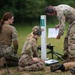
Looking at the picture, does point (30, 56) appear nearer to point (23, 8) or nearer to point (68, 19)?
point (68, 19)

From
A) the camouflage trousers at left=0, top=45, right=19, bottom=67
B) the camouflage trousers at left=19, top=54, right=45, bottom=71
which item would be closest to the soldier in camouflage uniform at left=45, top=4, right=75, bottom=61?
the camouflage trousers at left=19, top=54, right=45, bottom=71

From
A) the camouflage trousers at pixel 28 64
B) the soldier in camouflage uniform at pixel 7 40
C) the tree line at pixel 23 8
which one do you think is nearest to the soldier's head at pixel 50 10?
the soldier in camouflage uniform at pixel 7 40

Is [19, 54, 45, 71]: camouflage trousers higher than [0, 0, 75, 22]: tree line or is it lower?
lower

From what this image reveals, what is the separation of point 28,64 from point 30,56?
19 cm

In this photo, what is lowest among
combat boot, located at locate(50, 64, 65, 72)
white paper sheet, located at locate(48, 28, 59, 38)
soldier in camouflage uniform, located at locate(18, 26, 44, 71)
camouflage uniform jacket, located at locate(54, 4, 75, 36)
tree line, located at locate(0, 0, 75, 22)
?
combat boot, located at locate(50, 64, 65, 72)

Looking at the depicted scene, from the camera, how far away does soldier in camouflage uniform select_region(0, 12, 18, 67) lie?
26.3 ft

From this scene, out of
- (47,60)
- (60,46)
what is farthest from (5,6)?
(47,60)

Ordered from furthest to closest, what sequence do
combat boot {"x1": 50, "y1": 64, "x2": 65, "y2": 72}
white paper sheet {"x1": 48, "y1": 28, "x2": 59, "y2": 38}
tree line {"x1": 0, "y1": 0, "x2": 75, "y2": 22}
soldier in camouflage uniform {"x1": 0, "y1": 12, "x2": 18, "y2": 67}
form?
tree line {"x1": 0, "y1": 0, "x2": 75, "y2": 22}
white paper sheet {"x1": 48, "y1": 28, "x2": 59, "y2": 38}
soldier in camouflage uniform {"x1": 0, "y1": 12, "x2": 18, "y2": 67}
combat boot {"x1": 50, "y1": 64, "x2": 65, "y2": 72}

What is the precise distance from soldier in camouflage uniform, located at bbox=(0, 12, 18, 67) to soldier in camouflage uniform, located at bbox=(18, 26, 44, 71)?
0.48 m

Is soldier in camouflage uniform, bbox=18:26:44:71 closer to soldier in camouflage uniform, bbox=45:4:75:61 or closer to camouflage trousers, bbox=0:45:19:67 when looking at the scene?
camouflage trousers, bbox=0:45:19:67

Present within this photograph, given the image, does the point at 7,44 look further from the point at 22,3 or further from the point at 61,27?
the point at 22,3

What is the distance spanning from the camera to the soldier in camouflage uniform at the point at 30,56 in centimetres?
763

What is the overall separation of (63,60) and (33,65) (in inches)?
52.5

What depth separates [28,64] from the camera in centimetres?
769
